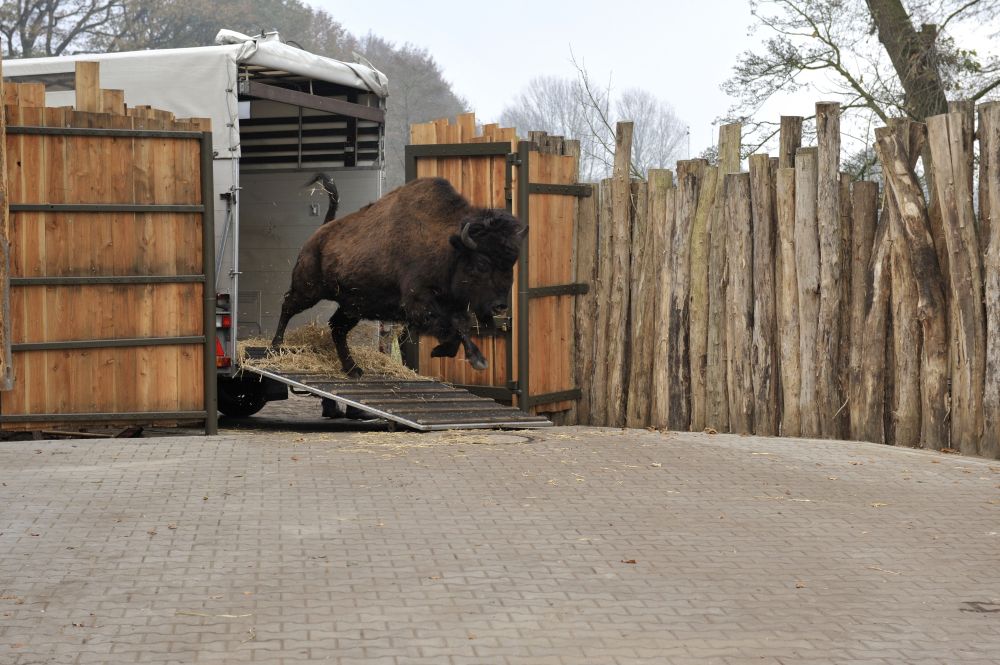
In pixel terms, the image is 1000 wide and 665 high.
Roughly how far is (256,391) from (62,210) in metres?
3.23

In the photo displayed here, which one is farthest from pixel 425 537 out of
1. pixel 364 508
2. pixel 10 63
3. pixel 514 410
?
pixel 10 63

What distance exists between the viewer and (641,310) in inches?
468

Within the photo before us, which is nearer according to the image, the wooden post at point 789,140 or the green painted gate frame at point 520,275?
the wooden post at point 789,140

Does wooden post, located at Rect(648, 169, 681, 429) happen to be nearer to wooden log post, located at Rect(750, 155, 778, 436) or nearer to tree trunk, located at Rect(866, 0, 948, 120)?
wooden log post, located at Rect(750, 155, 778, 436)

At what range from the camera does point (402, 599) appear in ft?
18.4

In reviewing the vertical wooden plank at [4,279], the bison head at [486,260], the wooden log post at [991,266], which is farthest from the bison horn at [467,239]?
the vertical wooden plank at [4,279]

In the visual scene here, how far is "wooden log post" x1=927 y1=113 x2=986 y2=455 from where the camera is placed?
9.68 m

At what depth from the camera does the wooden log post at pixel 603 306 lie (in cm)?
1227

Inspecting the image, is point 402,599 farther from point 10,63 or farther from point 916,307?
point 10,63

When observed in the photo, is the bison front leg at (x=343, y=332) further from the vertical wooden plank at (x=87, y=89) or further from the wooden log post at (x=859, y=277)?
the wooden log post at (x=859, y=277)

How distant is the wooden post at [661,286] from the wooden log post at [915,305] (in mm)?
2171

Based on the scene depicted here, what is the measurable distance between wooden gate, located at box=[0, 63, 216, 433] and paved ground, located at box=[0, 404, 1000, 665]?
81 centimetres

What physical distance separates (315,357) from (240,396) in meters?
1.49

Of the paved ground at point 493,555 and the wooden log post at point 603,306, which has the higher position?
the wooden log post at point 603,306
